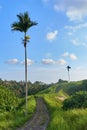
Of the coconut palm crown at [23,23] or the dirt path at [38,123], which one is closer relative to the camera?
the dirt path at [38,123]

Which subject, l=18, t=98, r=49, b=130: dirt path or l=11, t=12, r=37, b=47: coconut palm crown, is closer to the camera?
l=18, t=98, r=49, b=130: dirt path

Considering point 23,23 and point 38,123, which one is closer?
point 38,123

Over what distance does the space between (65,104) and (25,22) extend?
19.3 metres

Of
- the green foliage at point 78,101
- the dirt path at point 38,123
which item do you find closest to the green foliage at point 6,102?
the green foliage at point 78,101

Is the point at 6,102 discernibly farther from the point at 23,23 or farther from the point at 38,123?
the point at 38,123

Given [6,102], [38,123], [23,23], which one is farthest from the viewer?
[6,102]

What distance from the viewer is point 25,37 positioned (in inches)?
2292

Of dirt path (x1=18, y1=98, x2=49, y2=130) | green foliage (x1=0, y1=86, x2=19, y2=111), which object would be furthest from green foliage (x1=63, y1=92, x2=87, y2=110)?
green foliage (x1=0, y1=86, x2=19, y2=111)

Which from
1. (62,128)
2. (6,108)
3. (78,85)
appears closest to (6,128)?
(62,128)

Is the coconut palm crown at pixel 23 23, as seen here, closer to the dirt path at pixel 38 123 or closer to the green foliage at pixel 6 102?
the dirt path at pixel 38 123

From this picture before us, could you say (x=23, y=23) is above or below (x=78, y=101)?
above

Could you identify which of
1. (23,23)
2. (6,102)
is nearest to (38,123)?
(23,23)

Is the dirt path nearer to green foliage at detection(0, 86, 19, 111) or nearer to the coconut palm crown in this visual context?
the coconut palm crown

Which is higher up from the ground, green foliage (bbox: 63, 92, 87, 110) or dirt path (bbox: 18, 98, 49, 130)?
green foliage (bbox: 63, 92, 87, 110)
